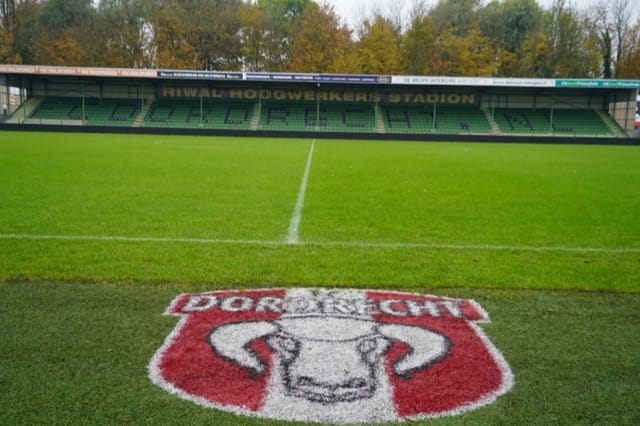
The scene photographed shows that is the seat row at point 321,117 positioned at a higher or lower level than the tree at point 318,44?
lower

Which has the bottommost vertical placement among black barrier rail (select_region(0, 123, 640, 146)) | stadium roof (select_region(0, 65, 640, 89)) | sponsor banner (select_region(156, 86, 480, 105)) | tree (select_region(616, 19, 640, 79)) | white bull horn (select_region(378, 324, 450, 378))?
white bull horn (select_region(378, 324, 450, 378))

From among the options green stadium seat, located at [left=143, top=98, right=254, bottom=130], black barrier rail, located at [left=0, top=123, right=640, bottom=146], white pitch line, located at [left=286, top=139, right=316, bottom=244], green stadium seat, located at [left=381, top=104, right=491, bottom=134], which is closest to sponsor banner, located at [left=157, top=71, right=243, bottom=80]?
green stadium seat, located at [left=143, top=98, right=254, bottom=130]

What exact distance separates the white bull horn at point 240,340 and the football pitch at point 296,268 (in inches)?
17.0

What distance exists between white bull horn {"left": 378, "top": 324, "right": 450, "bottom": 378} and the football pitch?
1.42 feet

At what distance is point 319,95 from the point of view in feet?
166

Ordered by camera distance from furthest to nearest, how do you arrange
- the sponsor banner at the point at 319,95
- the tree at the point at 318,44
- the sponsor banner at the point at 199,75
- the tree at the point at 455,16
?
the tree at the point at 455,16 → the tree at the point at 318,44 → the sponsor banner at the point at 319,95 → the sponsor banner at the point at 199,75

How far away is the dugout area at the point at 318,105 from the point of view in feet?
142

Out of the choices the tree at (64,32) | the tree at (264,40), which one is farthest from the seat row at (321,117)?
the tree at (264,40)

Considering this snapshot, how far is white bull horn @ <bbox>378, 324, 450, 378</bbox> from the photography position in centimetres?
336

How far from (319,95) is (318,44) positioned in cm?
1084

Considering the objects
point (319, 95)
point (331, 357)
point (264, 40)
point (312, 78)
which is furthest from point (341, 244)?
point (264, 40)

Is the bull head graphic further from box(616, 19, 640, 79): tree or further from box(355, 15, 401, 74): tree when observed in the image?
box(616, 19, 640, 79): tree

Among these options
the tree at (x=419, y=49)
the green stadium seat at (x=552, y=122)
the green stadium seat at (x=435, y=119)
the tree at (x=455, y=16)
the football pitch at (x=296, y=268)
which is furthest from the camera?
the tree at (x=455, y=16)

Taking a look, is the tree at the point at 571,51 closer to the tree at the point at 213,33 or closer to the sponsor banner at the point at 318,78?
the sponsor banner at the point at 318,78
